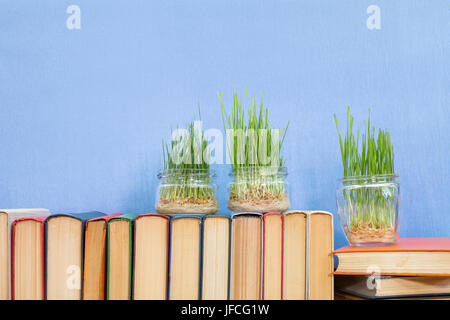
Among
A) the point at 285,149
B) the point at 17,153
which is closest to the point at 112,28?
the point at 17,153

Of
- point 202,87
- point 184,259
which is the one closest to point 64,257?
point 184,259

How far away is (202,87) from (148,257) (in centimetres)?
37

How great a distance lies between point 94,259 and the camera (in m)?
0.54

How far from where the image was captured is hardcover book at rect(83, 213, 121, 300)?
53 centimetres

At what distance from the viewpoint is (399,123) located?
0.76 metres

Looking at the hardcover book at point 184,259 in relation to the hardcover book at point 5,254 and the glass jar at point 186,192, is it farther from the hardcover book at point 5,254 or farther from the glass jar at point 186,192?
the hardcover book at point 5,254

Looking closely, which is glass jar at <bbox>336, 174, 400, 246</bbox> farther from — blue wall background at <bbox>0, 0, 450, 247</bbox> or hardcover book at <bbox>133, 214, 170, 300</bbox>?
hardcover book at <bbox>133, 214, 170, 300</bbox>

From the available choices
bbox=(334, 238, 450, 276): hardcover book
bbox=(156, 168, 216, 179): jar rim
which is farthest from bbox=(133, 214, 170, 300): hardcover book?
bbox=(334, 238, 450, 276): hardcover book

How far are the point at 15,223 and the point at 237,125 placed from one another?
13.6 inches

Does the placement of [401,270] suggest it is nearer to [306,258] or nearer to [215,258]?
[306,258]

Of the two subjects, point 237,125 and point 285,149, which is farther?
point 285,149

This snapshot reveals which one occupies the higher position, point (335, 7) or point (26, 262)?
point (335, 7)
